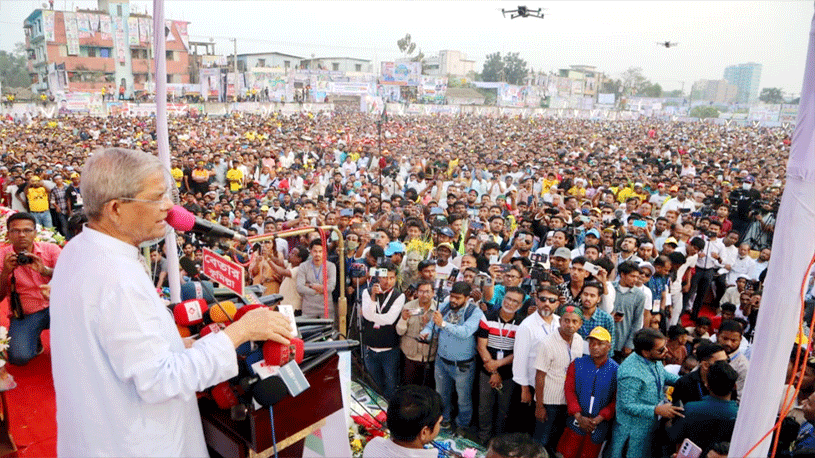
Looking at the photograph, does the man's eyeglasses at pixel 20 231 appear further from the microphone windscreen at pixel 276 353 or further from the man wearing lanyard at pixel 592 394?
the man wearing lanyard at pixel 592 394

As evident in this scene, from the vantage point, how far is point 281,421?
1771 millimetres

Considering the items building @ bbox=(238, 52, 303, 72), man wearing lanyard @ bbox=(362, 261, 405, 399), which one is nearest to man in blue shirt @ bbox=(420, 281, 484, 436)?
man wearing lanyard @ bbox=(362, 261, 405, 399)

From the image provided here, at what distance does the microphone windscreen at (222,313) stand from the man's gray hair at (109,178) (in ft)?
1.43

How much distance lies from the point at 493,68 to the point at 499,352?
78710 mm

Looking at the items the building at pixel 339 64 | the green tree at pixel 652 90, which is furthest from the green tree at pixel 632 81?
the building at pixel 339 64

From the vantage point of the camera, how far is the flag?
1.34 metres

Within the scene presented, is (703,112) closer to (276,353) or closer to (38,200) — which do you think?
(38,200)

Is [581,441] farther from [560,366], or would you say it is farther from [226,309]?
[226,309]

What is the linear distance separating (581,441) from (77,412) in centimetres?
323

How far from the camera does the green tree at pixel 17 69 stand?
119 feet

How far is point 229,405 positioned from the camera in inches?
63.2

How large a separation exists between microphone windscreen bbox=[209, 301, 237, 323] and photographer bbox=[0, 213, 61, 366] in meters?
3.04

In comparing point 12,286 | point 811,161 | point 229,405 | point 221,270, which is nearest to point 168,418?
point 229,405

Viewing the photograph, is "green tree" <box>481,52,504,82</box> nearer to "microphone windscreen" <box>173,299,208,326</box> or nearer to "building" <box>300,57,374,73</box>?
"building" <box>300,57,374,73</box>
